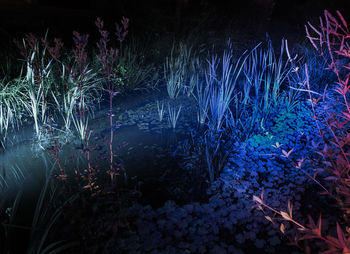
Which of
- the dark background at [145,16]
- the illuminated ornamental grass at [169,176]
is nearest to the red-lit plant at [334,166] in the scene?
the illuminated ornamental grass at [169,176]

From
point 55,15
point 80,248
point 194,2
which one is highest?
point 194,2

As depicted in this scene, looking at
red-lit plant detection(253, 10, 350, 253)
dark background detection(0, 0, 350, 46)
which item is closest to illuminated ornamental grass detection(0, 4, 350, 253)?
red-lit plant detection(253, 10, 350, 253)

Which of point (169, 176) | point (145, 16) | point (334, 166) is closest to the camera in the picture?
point (334, 166)

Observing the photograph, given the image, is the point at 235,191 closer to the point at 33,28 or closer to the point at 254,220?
the point at 254,220

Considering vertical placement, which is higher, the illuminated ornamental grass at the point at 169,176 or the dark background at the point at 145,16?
the dark background at the point at 145,16

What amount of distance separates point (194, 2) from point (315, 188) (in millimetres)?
4619

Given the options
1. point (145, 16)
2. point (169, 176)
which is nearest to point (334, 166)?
point (169, 176)

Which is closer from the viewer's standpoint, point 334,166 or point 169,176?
point 334,166

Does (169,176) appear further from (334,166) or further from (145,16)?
(145,16)

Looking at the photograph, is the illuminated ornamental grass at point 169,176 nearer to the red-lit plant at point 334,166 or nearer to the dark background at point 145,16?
the red-lit plant at point 334,166

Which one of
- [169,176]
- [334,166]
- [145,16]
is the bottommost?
[169,176]

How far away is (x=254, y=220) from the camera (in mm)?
1599

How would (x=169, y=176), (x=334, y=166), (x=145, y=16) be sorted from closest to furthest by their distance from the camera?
→ (x=334, y=166) → (x=169, y=176) → (x=145, y=16)

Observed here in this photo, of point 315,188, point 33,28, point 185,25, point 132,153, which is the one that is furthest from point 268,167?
point 33,28
